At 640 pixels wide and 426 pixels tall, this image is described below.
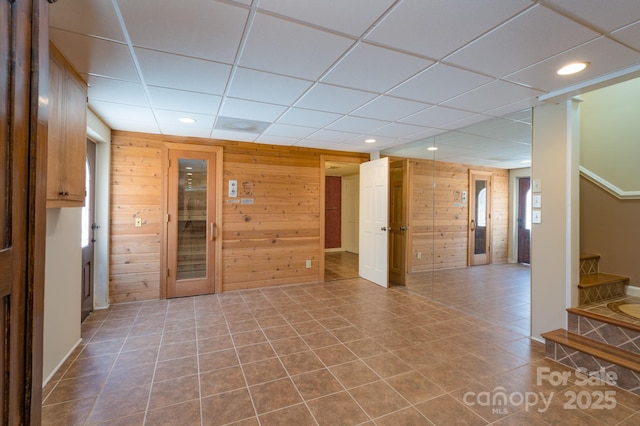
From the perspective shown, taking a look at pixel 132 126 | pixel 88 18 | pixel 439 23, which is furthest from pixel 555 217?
pixel 132 126

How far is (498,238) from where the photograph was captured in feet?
20.3

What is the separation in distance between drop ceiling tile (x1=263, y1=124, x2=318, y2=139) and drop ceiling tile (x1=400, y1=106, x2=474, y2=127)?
51.5 inches

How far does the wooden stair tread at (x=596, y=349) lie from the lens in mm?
2205

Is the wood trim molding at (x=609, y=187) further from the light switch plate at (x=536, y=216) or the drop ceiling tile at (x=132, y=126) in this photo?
the drop ceiling tile at (x=132, y=126)

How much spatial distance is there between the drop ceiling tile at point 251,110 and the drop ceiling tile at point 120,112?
91 cm

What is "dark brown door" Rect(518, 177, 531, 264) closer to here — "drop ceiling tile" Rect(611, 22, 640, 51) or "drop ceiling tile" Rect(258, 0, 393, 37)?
"drop ceiling tile" Rect(611, 22, 640, 51)

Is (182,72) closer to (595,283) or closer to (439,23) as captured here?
(439,23)

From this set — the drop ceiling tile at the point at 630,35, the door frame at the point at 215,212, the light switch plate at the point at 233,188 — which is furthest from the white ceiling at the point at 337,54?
the light switch plate at the point at 233,188

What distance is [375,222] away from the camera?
17.1 feet

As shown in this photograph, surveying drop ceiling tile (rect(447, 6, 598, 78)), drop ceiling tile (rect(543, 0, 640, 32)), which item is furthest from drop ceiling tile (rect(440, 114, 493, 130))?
drop ceiling tile (rect(543, 0, 640, 32))

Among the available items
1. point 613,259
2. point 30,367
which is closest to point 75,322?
point 30,367

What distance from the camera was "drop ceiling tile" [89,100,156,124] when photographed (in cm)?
308

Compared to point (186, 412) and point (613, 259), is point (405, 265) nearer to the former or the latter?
point (613, 259)

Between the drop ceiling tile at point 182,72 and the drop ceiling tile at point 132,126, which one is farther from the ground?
the drop ceiling tile at point 132,126
